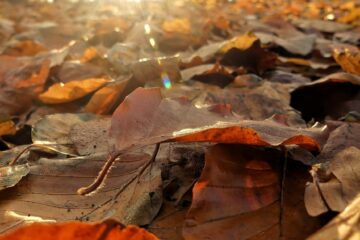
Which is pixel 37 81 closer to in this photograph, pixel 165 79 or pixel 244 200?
pixel 165 79

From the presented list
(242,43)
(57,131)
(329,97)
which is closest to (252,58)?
(242,43)

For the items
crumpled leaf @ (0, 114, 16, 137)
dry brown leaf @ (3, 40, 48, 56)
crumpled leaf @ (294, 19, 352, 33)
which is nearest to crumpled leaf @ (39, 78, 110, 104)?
crumpled leaf @ (0, 114, 16, 137)

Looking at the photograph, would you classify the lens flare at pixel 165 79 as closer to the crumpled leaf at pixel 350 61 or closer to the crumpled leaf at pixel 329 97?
the crumpled leaf at pixel 329 97

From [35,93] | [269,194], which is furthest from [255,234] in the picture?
[35,93]

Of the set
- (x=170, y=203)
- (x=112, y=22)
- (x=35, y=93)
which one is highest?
(x=170, y=203)

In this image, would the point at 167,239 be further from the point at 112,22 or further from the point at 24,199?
the point at 112,22

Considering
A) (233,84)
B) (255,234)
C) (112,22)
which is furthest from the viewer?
(112,22)

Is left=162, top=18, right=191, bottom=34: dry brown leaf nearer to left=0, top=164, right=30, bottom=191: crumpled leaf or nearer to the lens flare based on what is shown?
the lens flare
